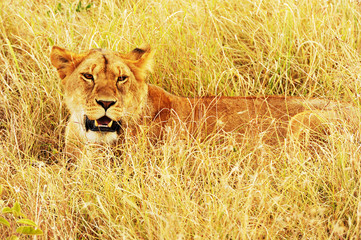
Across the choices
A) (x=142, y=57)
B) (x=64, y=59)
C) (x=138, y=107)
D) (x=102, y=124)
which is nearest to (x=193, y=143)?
(x=138, y=107)

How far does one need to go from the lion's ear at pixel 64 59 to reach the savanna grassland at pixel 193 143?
0.53m

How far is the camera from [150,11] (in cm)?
543

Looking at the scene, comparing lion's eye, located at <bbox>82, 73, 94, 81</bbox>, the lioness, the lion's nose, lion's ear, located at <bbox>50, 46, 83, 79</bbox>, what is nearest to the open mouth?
the lioness

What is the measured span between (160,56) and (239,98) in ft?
3.81

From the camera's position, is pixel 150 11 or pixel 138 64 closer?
pixel 138 64

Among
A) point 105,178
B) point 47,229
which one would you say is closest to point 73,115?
point 105,178

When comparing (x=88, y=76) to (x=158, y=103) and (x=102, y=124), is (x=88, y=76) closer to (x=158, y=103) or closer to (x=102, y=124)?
(x=102, y=124)

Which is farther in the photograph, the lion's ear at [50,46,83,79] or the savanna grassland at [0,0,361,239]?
the lion's ear at [50,46,83,79]

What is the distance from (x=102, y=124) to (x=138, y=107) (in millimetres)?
288

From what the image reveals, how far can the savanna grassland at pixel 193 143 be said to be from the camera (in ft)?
9.09

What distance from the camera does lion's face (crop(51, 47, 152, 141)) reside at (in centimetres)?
346

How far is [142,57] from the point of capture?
12.6ft

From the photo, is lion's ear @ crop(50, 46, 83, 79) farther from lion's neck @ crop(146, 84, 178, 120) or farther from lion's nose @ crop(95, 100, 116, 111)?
lion's neck @ crop(146, 84, 178, 120)

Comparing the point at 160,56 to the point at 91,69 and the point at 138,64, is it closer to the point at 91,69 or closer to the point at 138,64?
the point at 138,64
